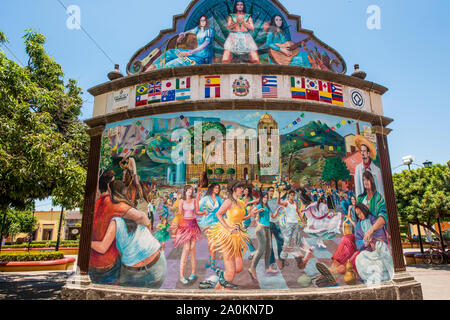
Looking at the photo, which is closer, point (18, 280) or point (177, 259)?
point (177, 259)

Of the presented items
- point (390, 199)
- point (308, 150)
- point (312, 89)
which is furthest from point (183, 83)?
point (390, 199)

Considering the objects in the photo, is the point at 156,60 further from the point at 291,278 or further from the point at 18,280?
the point at 18,280

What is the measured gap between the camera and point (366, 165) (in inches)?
374

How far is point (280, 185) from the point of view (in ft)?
28.4

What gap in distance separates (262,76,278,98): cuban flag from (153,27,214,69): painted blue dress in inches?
91.3

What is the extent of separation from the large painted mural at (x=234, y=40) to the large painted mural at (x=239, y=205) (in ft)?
8.33

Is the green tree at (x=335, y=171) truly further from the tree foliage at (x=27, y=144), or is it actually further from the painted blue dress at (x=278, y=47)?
the tree foliage at (x=27, y=144)

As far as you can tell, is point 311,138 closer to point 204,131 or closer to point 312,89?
point 312,89

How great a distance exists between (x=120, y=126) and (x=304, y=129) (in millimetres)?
6678

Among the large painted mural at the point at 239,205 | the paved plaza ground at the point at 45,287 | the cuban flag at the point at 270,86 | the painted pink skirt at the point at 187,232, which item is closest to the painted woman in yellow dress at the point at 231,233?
the large painted mural at the point at 239,205

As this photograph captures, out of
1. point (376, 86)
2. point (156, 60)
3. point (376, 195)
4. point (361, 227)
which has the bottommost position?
point (361, 227)

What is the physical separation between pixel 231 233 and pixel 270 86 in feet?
17.3
